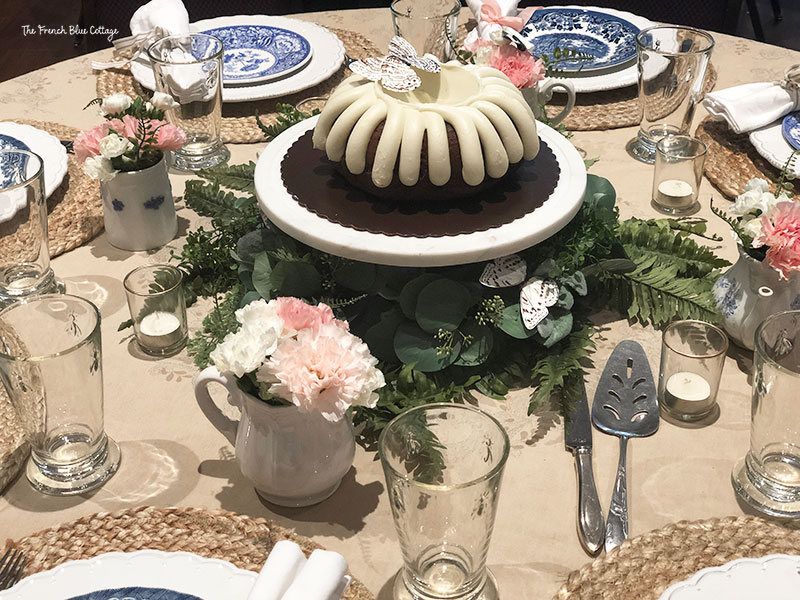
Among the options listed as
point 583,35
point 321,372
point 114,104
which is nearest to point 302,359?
point 321,372

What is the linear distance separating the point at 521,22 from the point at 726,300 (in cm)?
72

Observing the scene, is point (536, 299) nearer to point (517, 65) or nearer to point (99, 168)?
point (517, 65)

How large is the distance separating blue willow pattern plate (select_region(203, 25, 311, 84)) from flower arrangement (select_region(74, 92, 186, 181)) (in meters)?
0.37

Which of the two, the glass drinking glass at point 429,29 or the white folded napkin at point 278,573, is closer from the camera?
the white folded napkin at point 278,573

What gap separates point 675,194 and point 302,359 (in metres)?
0.80

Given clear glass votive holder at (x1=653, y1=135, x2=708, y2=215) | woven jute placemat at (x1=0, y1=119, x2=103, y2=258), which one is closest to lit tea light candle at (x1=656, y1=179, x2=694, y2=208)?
clear glass votive holder at (x1=653, y1=135, x2=708, y2=215)

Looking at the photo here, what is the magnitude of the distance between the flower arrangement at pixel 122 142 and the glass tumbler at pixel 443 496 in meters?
0.68

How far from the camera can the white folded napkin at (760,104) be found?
1467mm

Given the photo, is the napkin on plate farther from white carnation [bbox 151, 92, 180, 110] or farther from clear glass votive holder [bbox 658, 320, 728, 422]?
white carnation [bbox 151, 92, 180, 110]

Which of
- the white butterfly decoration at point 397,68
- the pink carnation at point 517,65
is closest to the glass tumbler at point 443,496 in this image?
the white butterfly decoration at point 397,68

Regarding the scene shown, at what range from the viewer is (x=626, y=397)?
1.02m

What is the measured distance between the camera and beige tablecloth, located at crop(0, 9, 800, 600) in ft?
2.81

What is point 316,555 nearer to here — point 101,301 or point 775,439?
point 775,439

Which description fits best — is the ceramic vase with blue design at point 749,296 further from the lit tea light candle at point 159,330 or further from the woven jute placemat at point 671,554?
the lit tea light candle at point 159,330
